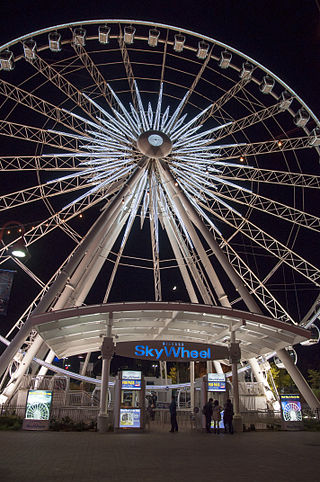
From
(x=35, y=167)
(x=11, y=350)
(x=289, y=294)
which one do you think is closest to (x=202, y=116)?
(x=35, y=167)

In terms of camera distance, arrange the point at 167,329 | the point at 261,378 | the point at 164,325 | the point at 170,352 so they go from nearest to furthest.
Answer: the point at 170,352
the point at 164,325
the point at 167,329
the point at 261,378

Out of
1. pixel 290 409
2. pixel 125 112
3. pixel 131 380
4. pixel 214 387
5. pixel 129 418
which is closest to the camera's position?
pixel 129 418

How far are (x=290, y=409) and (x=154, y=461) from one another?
13161 mm

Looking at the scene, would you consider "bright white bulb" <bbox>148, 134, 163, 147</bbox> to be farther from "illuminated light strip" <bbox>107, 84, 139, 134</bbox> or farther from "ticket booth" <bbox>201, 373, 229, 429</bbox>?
"ticket booth" <bbox>201, 373, 229, 429</bbox>

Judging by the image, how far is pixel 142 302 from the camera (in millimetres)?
18297

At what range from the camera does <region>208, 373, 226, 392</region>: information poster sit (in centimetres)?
1998

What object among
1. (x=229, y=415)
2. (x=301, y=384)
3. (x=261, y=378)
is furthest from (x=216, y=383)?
(x=261, y=378)

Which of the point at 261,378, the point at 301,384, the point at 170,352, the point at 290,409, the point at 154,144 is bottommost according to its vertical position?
the point at 290,409

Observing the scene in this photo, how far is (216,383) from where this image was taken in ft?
65.9

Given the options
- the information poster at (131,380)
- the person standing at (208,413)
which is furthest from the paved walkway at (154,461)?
the person standing at (208,413)

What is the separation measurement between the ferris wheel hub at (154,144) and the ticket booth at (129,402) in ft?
46.4

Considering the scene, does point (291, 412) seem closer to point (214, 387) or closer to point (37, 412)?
point (214, 387)

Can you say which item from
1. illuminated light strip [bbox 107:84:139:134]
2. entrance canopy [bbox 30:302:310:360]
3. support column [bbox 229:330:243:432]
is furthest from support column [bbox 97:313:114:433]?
illuminated light strip [bbox 107:84:139:134]

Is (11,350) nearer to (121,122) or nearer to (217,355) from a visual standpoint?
(217,355)
